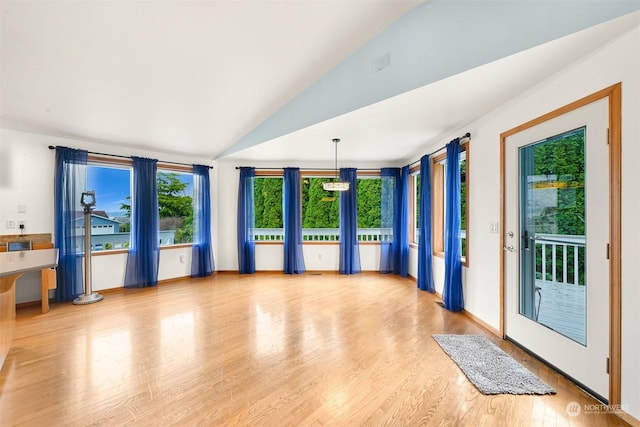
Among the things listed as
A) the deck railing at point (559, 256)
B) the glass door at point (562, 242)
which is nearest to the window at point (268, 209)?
the glass door at point (562, 242)

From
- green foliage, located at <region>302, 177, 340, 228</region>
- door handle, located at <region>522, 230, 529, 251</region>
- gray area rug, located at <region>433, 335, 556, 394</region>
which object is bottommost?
gray area rug, located at <region>433, 335, 556, 394</region>

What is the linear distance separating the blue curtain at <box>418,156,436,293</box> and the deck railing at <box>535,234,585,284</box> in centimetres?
202

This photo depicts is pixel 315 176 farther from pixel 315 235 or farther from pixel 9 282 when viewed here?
A: pixel 9 282

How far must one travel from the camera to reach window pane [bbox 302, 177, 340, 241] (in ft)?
20.1

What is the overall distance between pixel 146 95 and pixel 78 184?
8.47 feet

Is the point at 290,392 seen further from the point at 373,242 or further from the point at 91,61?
the point at 373,242

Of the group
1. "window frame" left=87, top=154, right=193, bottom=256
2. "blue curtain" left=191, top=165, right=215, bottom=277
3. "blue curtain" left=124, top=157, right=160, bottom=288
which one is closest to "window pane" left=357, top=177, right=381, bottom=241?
"blue curtain" left=191, top=165, right=215, bottom=277

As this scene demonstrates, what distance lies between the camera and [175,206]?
552 cm

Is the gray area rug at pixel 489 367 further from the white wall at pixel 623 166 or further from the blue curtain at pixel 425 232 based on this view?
the blue curtain at pixel 425 232

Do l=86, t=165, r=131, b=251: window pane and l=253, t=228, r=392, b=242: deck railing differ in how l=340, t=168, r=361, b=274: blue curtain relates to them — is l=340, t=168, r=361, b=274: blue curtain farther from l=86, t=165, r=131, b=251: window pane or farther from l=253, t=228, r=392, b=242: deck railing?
l=86, t=165, r=131, b=251: window pane

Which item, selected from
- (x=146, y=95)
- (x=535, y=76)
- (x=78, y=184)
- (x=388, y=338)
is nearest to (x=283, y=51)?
(x=146, y=95)

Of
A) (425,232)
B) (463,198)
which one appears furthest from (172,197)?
(463,198)

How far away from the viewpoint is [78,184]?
14.1 ft

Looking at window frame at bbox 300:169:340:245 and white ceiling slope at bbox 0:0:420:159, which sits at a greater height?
white ceiling slope at bbox 0:0:420:159
